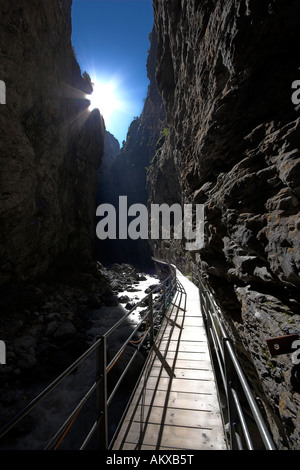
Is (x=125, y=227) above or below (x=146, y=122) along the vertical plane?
below

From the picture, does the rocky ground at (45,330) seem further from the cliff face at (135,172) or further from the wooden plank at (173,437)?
the cliff face at (135,172)

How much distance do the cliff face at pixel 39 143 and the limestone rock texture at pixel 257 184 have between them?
1009 cm

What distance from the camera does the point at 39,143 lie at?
14.9 m

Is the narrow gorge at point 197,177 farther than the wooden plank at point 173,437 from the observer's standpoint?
Yes

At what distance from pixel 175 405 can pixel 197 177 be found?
25.2ft

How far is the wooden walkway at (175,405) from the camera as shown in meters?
2.49

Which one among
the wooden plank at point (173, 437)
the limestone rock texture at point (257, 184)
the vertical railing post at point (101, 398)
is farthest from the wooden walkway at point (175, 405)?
the limestone rock texture at point (257, 184)

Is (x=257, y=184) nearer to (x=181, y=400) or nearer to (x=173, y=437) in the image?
(x=181, y=400)

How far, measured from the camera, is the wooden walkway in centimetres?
249

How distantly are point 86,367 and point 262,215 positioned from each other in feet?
28.6

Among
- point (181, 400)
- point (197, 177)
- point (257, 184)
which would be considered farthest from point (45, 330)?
point (257, 184)

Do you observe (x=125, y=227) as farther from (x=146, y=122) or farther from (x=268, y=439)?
(x=268, y=439)

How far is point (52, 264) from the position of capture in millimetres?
17672

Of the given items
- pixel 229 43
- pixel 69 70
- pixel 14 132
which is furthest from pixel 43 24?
pixel 229 43
